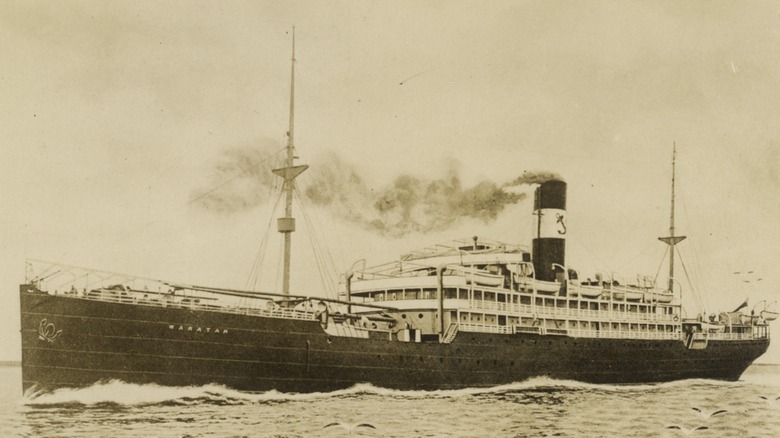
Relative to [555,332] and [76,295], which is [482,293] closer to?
[555,332]

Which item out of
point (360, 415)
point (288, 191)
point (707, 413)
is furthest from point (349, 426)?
point (707, 413)

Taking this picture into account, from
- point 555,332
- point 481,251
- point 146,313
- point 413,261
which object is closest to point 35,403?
point 146,313

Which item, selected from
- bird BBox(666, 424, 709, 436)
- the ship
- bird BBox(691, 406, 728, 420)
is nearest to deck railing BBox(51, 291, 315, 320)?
the ship

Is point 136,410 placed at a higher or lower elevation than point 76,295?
lower

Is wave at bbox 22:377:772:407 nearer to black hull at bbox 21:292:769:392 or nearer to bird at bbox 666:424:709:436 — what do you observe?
black hull at bbox 21:292:769:392

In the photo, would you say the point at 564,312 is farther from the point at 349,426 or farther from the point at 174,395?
the point at 174,395

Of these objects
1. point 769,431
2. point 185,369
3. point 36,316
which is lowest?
point 769,431
